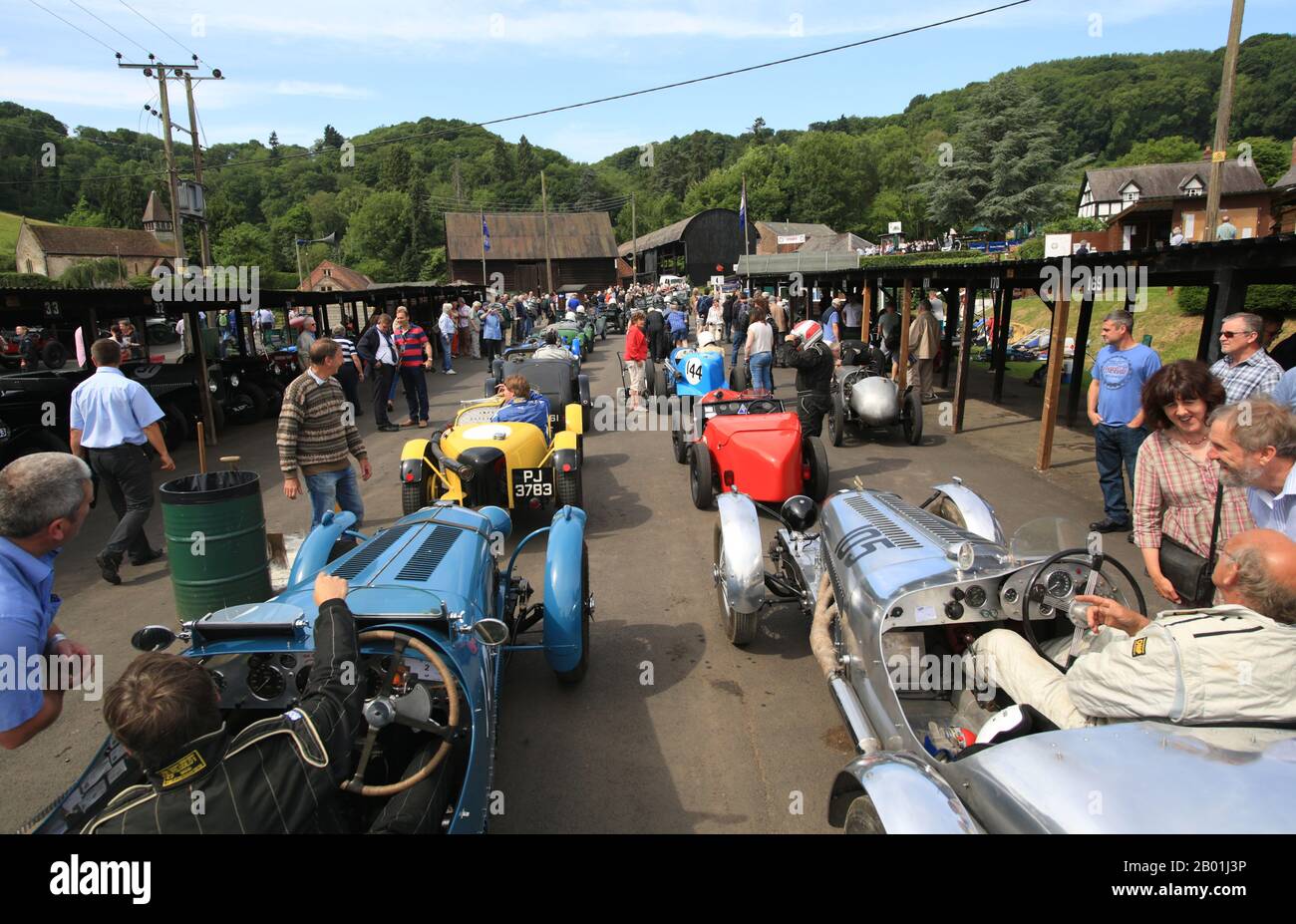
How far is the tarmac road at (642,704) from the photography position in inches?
144

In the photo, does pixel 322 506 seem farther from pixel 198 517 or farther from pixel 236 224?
pixel 236 224

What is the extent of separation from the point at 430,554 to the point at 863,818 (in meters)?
2.34

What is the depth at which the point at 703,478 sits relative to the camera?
7883mm

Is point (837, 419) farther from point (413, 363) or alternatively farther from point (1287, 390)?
point (413, 363)

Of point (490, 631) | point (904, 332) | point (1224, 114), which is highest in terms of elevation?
point (1224, 114)

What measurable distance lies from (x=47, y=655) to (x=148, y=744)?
96 cm

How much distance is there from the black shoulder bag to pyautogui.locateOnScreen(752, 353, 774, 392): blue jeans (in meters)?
7.45

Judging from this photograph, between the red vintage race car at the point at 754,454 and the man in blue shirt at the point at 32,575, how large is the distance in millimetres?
5428

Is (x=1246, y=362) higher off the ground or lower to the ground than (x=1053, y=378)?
higher

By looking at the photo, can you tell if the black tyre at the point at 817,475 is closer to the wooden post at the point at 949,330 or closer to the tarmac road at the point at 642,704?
the tarmac road at the point at 642,704

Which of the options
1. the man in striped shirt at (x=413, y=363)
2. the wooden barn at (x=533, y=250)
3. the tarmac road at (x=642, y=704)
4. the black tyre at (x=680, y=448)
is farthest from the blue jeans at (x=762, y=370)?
the wooden barn at (x=533, y=250)

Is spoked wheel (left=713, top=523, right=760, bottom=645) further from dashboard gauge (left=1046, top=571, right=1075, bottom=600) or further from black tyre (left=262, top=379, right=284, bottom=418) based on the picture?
black tyre (left=262, top=379, right=284, bottom=418)

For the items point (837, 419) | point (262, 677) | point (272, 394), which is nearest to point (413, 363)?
point (272, 394)

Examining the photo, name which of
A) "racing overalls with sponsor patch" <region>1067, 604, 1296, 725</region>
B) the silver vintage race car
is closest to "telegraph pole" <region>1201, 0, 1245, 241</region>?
the silver vintage race car
